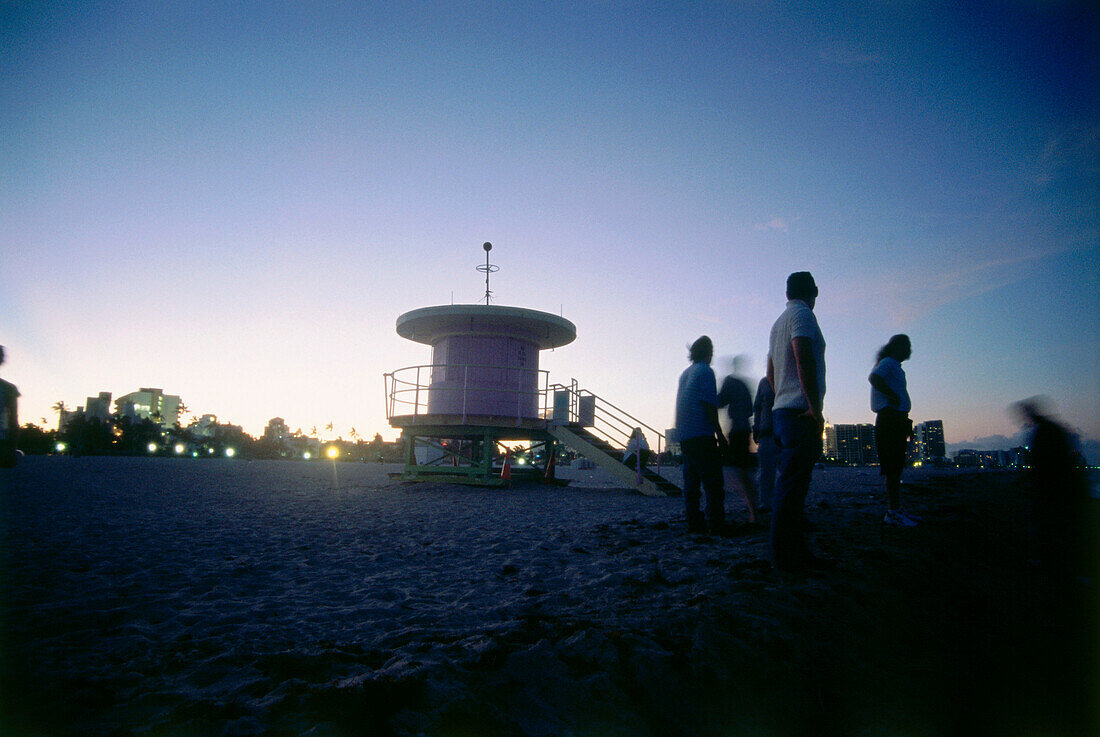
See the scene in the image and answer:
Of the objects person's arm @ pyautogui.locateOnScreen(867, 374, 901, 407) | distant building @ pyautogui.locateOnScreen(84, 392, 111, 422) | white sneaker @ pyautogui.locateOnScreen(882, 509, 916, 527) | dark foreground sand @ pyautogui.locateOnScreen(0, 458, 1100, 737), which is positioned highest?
distant building @ pyautogui.locateOnScreen(84, 392, 111, 422)

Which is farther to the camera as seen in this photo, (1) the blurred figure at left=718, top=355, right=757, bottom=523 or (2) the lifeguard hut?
(2) the lifeguard hut

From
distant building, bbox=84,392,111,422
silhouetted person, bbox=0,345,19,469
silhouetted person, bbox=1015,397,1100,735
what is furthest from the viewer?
distant building, bbox=84,392,111,422

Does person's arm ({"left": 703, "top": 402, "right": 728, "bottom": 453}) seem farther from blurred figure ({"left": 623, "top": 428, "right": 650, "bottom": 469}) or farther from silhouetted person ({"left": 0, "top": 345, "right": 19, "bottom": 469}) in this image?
silhouetted person ({"left": 0, "top": 345, "right": 19, "bottom": 469})

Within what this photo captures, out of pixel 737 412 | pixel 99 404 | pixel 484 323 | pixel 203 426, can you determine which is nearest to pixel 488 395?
pixel 484 323

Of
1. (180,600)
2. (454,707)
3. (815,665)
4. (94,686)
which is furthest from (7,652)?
(815,665)

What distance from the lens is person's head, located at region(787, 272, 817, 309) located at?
3.78m

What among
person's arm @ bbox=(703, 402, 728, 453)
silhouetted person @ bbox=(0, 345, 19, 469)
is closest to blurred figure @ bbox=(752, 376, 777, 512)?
person's arm @ bbox=(703, 402, 728, 453)

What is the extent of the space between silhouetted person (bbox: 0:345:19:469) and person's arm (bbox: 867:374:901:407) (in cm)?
900

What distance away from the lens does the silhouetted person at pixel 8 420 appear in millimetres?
5848

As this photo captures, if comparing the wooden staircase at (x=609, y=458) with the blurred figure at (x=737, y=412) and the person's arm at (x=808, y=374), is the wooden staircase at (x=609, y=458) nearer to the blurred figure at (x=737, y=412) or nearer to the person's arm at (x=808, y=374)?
the blurred figure at (x=737, y=412)

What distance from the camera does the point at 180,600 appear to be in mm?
3047

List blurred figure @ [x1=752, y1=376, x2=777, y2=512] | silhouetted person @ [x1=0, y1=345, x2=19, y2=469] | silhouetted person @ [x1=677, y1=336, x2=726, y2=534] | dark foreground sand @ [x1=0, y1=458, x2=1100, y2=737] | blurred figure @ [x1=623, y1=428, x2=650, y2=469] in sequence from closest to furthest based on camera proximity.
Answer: dark foreground sand @ [x1=0, y1=458, x2=1100, y2=737] → silhouetted person @ [x1=677, y1=336, x2=726, y2=534] → blurred figure @ [x1=752, y1=376, x2=777, y2=512] → silhouetted person @ [x1=0, y1=345, x2=19, y2=469] → blurred figure @ [x1=623, y1=428, x2=650, y2=469]

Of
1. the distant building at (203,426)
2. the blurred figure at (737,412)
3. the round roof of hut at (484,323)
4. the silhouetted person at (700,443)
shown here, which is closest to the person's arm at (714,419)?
the silhouetted person at (700,443)

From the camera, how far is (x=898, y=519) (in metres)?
4.63
